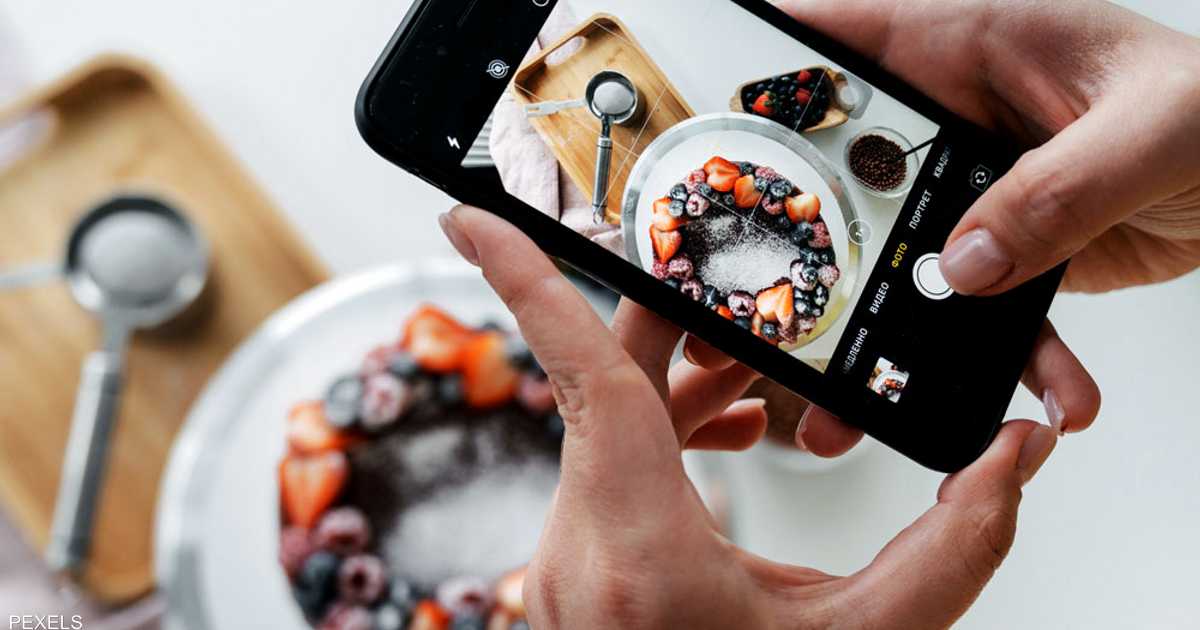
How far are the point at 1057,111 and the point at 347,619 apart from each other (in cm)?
42

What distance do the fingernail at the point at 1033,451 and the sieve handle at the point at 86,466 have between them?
475mm

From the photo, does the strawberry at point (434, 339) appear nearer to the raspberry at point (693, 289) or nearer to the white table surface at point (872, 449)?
the white table surface at point (872, 449)

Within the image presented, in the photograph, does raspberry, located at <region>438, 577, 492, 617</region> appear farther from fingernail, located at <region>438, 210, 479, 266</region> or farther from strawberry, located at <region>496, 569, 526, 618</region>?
fingernail, located at <region>438, 210, 479, 266</region>

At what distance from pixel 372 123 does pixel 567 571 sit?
0.17m

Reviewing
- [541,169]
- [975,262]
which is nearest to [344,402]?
[541,169]

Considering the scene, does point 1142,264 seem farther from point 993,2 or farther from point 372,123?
point 372,123

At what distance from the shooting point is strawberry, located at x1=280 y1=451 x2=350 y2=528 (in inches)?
19.1

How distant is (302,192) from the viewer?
60 cm

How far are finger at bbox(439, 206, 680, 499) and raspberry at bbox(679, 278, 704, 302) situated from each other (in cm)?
5

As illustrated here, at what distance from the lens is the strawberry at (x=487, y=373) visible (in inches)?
19.8

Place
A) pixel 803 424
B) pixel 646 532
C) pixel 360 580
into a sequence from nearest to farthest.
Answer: pixel 646 532 → pixel 803 424 → pixel 360 580

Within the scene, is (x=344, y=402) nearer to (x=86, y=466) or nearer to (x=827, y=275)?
(x=86, y=466)

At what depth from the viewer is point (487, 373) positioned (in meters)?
0.50

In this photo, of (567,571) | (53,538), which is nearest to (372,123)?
(567,571)
